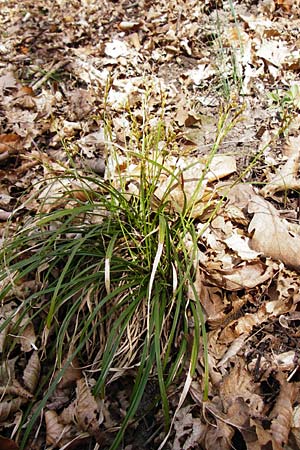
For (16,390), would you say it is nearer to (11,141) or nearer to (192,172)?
(192,172)

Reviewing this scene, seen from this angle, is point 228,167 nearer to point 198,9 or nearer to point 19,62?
point 198,9

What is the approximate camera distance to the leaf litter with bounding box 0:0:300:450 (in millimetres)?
1721

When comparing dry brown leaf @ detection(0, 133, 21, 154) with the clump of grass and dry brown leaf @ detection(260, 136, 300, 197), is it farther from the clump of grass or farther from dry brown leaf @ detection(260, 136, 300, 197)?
dry brown leaf @ detection(260, 136, 300, 197)

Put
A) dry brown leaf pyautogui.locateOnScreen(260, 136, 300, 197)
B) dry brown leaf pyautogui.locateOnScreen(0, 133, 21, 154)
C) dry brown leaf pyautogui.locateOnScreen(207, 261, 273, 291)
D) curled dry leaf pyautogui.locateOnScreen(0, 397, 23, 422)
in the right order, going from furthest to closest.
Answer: dry brown leaf pyautogui.locateOnScreen(0, 133, 21, 154), dry brown leaf pyautogui.locateOnScreen(260, 136, 300, 197), dry brown leaf pyautogui.locateOnScreen(207, 261, 273, 291), curled dry leaf pyautogui.locateOnScreen(0, 397, 23, 422)

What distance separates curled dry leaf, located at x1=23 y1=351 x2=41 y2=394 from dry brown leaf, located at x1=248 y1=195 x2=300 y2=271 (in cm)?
110

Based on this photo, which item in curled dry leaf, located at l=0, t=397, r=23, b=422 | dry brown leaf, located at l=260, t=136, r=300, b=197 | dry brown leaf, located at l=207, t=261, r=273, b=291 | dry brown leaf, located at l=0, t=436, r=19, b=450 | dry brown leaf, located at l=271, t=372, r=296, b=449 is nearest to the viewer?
dry brown leaf, located at l=271, t=372, r=296, b=449

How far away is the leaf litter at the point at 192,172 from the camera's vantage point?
172 centimetres

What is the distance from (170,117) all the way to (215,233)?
1.10 metres

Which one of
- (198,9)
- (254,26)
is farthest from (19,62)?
(254,26)

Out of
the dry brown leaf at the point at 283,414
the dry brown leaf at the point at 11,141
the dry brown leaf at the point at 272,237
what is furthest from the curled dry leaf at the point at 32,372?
the dry brown leaf at the point at 11,141

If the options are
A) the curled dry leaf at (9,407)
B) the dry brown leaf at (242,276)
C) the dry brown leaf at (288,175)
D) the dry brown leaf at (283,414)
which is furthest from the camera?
the dry brown leaf at (288,175)

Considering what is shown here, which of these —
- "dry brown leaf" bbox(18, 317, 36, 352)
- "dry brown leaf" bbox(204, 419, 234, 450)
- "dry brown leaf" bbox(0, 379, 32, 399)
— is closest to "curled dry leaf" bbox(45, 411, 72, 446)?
"dry brown leaf" bbox(0, 379, 32, 399)

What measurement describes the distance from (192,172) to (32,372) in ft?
3.97

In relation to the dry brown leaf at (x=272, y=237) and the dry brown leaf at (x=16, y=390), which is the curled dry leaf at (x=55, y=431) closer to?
the dry brown leaf at (x=16, y=390)
